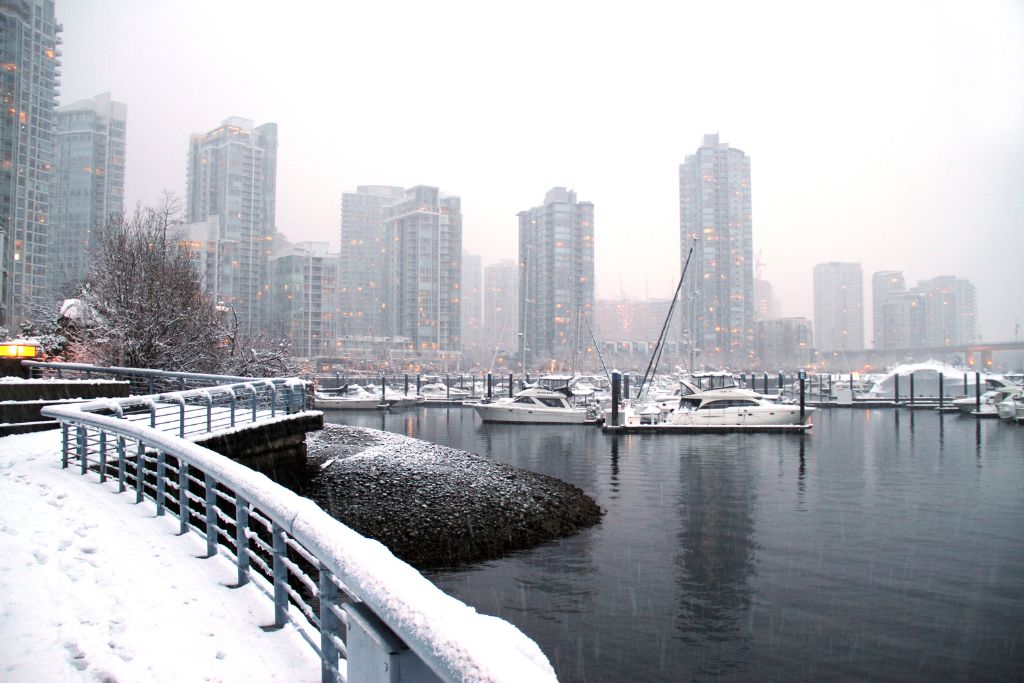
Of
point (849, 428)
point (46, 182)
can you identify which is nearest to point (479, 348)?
point (46, 182)

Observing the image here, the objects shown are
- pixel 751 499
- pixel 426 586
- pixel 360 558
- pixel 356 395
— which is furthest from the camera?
pixel 356 395

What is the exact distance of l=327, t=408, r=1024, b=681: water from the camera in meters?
9.88

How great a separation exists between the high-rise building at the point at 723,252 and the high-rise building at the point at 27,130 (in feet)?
426

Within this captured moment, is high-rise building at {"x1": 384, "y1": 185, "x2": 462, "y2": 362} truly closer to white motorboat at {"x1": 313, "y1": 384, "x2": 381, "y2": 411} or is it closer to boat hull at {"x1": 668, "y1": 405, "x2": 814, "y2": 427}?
white motorboat at {"x1": 313, "y1": 384, "x2": 381, "y2": 411}

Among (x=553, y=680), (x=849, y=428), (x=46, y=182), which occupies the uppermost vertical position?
(x=46, y=182)

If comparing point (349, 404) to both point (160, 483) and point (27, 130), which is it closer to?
point (160, 483)

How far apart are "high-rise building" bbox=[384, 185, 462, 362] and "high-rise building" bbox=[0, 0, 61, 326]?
236ft

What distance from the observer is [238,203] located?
179 m

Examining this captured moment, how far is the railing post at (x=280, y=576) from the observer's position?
Answer: 436 centimetres

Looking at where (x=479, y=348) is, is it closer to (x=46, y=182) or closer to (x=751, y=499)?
(x=46, y=182)

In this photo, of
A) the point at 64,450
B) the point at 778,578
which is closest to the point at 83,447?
the point at 64,450

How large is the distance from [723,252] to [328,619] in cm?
16621

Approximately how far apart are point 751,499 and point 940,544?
5.97m

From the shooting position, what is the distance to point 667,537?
646 inches
